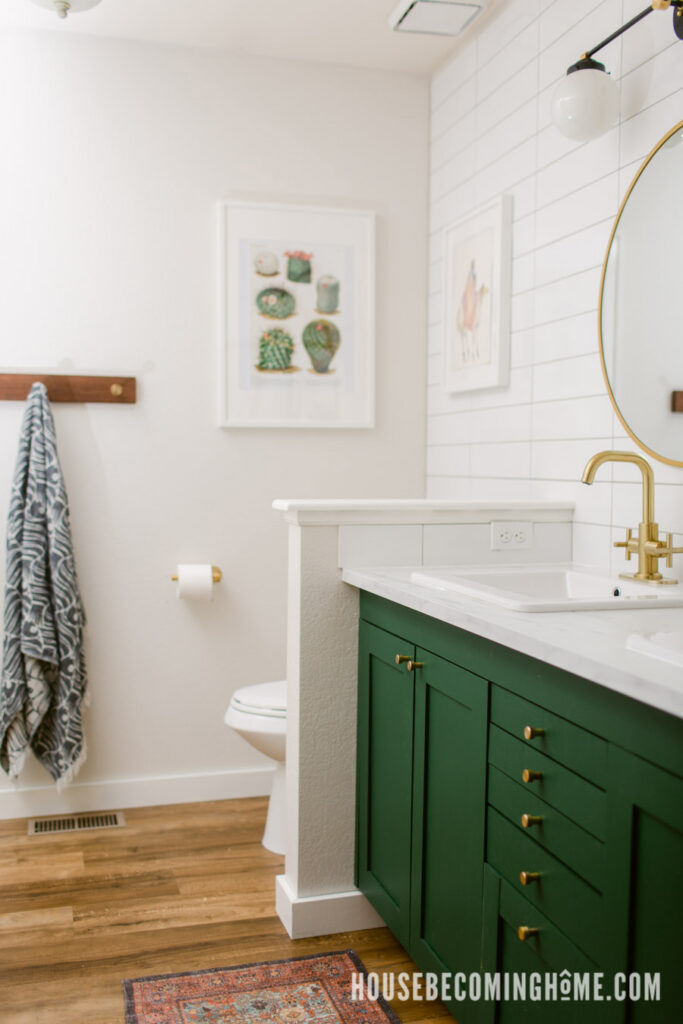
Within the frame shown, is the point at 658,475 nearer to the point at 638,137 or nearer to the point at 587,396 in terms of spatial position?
the point at 587,396

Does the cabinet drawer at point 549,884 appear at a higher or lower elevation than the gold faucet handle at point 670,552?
lower

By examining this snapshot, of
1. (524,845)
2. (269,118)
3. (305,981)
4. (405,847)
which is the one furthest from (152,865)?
(269,118)

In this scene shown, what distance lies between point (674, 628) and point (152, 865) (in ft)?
5.78

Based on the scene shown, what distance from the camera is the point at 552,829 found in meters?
1.40

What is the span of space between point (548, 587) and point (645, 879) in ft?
3.47

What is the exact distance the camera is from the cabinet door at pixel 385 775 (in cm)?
200

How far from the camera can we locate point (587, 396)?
2.31 metres

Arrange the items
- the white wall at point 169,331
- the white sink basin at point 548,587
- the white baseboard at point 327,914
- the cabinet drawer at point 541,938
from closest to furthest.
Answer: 1. the cabinet drawer at point 541,938
2. the white sink basin at point 548,587
3. the white baseboard at point 327,914
4. the white wall at point 169,331

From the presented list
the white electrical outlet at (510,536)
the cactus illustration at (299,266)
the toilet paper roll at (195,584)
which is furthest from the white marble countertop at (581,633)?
the cactus illustration at (299,266)

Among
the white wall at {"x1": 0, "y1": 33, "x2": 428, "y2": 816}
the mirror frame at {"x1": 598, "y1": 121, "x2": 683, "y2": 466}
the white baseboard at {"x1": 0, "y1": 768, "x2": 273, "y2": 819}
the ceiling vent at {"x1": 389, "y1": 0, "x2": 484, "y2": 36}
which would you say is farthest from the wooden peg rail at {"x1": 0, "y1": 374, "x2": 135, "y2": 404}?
the mirror frame at {"x1": 598, "y1": 121, "x2": 683, "y2": 466}

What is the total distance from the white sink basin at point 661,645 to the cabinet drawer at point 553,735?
0.14m

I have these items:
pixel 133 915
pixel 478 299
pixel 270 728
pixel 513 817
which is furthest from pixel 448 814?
pixel 478 299

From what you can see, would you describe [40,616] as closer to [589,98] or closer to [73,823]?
[73,823]

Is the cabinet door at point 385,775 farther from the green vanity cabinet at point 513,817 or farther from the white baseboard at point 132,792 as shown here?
the white baseboard at point 132,792
